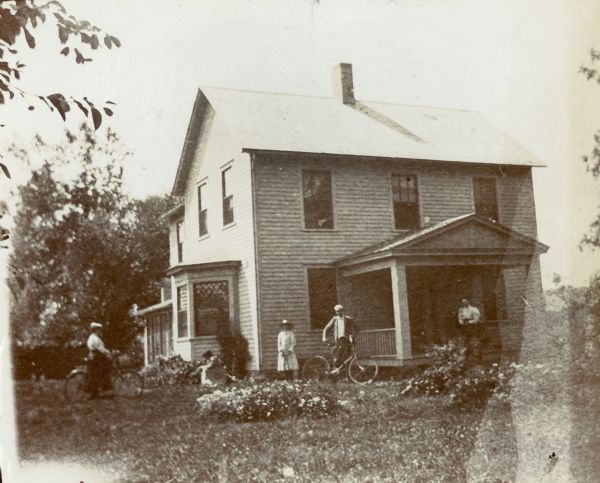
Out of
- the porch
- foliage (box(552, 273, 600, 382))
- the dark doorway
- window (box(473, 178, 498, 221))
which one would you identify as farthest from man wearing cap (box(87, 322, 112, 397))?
window (box(473, 178, 498, 221))

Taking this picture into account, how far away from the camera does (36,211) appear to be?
6.68 meters

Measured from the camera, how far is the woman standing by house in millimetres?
9125

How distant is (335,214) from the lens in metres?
10.9

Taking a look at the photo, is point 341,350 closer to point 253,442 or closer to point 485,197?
point 253,442

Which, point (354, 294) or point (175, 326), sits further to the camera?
point (175, 326)

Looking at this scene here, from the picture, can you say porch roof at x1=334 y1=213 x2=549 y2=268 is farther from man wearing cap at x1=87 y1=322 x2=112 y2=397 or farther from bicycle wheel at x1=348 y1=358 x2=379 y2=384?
man wearing cap at x1=87 y1=322 x2=112 y2=397

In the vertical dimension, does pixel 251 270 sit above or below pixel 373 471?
above

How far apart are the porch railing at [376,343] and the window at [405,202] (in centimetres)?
199

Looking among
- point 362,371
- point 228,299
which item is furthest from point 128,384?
point 362,371

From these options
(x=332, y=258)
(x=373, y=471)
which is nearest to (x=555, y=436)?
(x=373, y=471)

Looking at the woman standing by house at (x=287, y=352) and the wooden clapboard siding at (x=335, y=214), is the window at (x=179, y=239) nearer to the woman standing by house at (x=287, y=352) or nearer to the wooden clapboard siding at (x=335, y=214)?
the wooden clapboard siding at (x=335, y=214)

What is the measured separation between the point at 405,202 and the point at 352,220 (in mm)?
1013

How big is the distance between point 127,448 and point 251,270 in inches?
188

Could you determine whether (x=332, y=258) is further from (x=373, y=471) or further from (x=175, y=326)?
(x=373, y=471)
